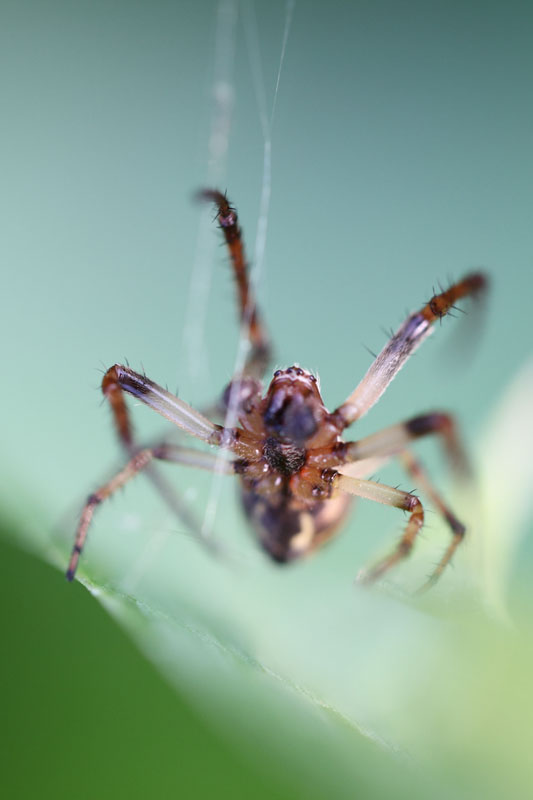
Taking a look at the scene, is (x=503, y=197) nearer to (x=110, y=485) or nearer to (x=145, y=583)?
(x=110, y=485)

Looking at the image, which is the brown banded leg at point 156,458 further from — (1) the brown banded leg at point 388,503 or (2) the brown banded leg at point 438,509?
(2) the brown banded leg at point 438,509

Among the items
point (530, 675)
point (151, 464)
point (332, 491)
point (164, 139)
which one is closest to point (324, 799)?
point (530, 675)

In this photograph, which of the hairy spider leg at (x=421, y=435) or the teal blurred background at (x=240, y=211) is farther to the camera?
the teal blurred background at (x=240, y=211)

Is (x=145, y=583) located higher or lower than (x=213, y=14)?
lower

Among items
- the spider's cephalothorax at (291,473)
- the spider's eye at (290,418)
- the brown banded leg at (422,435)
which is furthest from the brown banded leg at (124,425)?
the brown banded leg at (422,435)

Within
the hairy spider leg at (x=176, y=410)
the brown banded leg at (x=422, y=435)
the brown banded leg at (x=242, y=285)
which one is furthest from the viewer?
the brown banded leg at (x=242, y=285)

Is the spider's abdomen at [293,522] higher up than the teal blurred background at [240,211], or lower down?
lower down

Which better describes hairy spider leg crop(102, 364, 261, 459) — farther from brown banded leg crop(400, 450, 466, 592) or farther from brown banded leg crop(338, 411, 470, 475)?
brown banded leg crop(400, 450, 466, 592)
